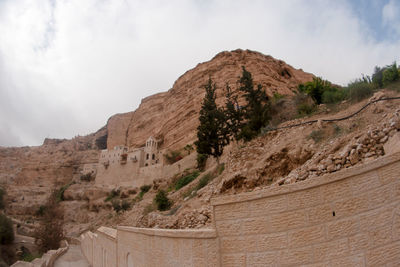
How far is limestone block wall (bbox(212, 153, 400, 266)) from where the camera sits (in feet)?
8.19

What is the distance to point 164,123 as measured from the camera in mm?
43625

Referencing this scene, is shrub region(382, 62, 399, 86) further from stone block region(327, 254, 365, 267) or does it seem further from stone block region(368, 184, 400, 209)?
stone block region(327, 254, 365, 267)

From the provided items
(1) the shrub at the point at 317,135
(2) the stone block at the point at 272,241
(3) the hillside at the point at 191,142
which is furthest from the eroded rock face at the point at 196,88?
(2) the stone block at the point at 272,241

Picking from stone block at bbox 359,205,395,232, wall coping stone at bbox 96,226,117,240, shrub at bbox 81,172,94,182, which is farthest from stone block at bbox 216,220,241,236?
shrub at bbox 81,172,94,182

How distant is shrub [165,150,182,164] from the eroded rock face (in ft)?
8.08

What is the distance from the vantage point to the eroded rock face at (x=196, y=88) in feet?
120

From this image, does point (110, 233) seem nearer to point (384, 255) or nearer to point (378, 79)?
point (384, 255)

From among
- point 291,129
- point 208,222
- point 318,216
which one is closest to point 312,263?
point 318,216

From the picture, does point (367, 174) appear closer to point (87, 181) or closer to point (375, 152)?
point (375, 152)

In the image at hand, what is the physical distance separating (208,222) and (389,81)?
32.3 feet

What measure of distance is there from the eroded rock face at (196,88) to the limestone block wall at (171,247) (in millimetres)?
29988

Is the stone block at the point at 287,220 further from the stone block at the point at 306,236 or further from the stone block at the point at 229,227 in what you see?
the stone block at the point at 229,227

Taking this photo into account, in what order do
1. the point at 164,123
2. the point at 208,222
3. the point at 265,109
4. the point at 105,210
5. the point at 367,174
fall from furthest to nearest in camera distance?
the point at 164,123 → the point at 105,210 → the point at 265,109 → the point at 208,222 → the point at 367,174

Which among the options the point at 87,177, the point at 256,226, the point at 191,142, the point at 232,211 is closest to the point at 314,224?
the point at 256,226
